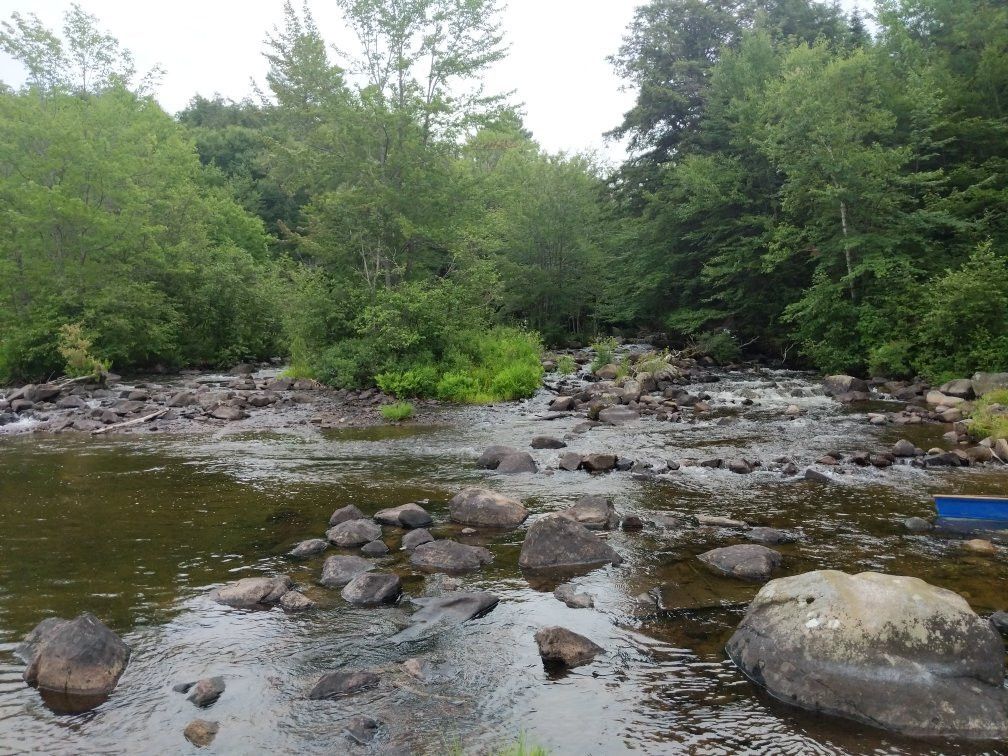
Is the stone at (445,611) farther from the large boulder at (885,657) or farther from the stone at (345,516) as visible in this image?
the stone at (345,516)

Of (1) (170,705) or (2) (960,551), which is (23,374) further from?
(2) (960,551)

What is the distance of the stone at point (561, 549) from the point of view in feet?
27.6

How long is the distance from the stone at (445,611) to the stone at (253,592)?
4.93 ft

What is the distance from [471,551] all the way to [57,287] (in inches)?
1071

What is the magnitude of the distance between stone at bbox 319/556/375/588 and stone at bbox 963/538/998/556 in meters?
7.31

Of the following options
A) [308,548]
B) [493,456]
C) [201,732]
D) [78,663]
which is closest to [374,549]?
[308,548]

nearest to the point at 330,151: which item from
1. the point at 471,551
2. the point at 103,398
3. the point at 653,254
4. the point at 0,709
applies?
the point at 103,398

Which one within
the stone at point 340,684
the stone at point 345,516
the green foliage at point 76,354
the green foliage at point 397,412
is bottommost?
the stone at point 340,684

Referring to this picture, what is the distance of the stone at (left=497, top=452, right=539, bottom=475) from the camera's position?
43.3 ft

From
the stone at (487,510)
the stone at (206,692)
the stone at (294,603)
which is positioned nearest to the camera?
the stone at (206,692)

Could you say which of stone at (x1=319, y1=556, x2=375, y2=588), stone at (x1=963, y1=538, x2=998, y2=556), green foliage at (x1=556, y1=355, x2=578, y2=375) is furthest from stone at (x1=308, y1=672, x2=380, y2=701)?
green foliage at (x1=556, y1=355, x2=578, y2=375)

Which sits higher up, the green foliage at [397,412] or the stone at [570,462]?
Result: the green foliage at [397,412]

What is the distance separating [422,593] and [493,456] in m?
6.49

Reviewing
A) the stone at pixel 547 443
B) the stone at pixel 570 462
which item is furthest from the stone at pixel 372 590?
the stone at pixel 547 443
